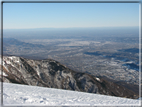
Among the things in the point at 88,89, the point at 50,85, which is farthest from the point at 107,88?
the point at 50,85

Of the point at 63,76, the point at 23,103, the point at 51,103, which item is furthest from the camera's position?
the point at 63,76

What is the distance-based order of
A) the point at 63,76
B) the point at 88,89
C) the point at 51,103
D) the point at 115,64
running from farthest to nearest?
the point at 115,64 < the point at 63,76 < the point at 88,89 < the point at 51,103

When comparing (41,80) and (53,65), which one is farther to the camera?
(53,65)

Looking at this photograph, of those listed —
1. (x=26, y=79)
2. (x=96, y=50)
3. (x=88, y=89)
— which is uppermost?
(x=96, y=50)

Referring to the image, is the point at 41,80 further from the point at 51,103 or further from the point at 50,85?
the point at 51,103

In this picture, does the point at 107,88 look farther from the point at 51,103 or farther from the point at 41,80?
the point at 51,103

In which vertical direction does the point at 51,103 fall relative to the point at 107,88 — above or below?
above
